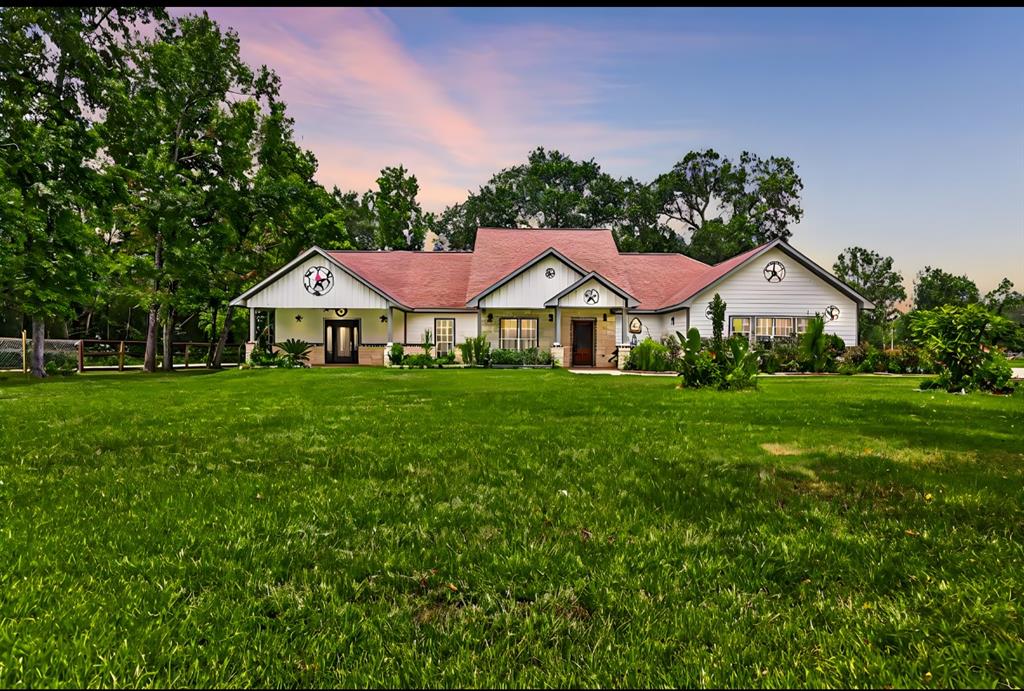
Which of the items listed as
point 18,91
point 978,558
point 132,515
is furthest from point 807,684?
point 18,91

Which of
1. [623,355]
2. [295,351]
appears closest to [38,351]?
[295,351]

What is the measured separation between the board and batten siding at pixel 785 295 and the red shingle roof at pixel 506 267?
41.7 inches

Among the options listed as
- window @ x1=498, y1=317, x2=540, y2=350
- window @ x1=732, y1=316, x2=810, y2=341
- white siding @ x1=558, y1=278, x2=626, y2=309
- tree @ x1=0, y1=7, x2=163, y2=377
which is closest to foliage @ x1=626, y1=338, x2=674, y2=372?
white siding @ x1=558, y1=278, x2=626, y2=309

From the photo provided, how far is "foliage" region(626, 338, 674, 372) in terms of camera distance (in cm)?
2227

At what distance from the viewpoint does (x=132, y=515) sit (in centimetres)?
372

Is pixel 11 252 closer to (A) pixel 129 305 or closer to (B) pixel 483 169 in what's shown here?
(A) pixel 129 305

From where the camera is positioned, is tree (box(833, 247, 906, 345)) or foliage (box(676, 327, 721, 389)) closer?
foliage (box(676, 327, 721, 389))

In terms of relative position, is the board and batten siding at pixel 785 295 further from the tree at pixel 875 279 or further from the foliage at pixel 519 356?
the tree at pixel 875 279

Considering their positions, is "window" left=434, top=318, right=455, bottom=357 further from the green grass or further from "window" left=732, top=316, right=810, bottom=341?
the green grass

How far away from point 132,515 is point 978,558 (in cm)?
577

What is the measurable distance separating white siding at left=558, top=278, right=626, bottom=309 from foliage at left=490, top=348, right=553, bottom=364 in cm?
277

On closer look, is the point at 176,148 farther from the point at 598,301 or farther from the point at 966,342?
the point at 966,342

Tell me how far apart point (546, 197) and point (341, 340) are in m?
28.2

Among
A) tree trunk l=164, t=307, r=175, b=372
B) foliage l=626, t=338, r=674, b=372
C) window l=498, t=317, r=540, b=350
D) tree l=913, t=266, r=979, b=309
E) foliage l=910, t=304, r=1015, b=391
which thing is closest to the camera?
foliage l=910, t=304, r=1015, b=391
